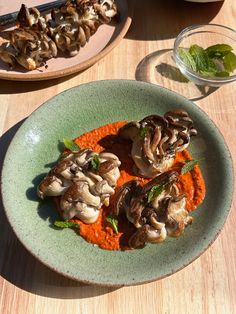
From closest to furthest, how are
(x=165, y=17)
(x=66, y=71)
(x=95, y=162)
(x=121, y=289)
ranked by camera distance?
(x=121, y=289)
(x=95, y=162)
(x=66, y=71)
(x=165, y=17)

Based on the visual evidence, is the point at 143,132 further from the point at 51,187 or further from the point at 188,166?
the point at 51,187

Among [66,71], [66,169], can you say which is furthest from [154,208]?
[66,71]

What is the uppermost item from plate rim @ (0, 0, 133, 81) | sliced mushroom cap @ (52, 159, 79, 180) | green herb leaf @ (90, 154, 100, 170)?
plate rim @ (0, 0, 133, 81)

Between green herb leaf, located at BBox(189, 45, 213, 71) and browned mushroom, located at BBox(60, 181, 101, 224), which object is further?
green herb leaf, located at BBox(189, 45, 213, 71)

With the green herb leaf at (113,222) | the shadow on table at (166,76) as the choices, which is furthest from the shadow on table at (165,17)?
the green herb leaf at (113,222)

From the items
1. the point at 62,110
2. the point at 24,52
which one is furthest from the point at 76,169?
the point at 24,52

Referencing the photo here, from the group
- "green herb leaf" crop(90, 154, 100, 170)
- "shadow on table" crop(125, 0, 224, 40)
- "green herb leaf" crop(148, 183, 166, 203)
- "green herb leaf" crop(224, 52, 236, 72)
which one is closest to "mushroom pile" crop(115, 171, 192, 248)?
"green herb leaf" crop(148, 183, 166, 203)

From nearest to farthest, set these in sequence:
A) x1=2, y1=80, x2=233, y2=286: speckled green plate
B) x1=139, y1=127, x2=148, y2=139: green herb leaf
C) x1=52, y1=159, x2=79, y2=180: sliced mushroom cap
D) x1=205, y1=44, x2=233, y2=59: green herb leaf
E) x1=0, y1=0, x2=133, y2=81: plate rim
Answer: x1=2, y1=80, x2=233, y2=286: speckled green plate, x1=52, y1=159, x2=79, y2=180: sliced mushroom cap, x1=139, y1=127, x2=148, y2=139: green herb leaf, x1=0, y1=0, x2=133, y2=81: plate rim, x1=205, y1=44, x2=233, y2=59: green herb leaf

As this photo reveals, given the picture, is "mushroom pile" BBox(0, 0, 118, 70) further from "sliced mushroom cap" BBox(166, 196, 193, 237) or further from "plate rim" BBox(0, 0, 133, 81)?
"sliced mushroom cap" BBox(166, 196, 193, 237)
